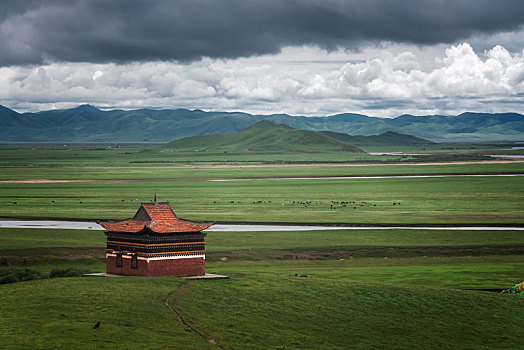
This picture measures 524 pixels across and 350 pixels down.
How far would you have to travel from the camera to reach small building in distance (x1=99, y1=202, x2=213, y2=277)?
144ft

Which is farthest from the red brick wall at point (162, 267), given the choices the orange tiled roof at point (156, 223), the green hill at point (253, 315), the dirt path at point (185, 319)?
the dirt path at point (185, 319)

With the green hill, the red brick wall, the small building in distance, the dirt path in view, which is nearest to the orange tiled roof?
the small building in distance

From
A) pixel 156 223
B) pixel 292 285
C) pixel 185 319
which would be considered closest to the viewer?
pixel 185 319

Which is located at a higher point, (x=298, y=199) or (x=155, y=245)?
(x=155, y=245)

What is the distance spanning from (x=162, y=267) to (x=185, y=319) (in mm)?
10607

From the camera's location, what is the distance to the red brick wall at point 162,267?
44.4 m

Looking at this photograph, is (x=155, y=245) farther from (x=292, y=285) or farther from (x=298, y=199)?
(x=298, y=199)

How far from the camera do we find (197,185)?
151500mm

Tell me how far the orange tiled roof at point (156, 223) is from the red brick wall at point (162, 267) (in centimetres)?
213

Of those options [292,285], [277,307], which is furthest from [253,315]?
[292,285]

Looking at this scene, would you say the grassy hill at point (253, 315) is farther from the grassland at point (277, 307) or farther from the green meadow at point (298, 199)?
the green meadow at point (298, 199)

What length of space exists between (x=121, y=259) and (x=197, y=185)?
105919 mm

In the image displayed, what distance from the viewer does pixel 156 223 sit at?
4434cm

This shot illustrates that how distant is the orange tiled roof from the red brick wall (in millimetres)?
2130
